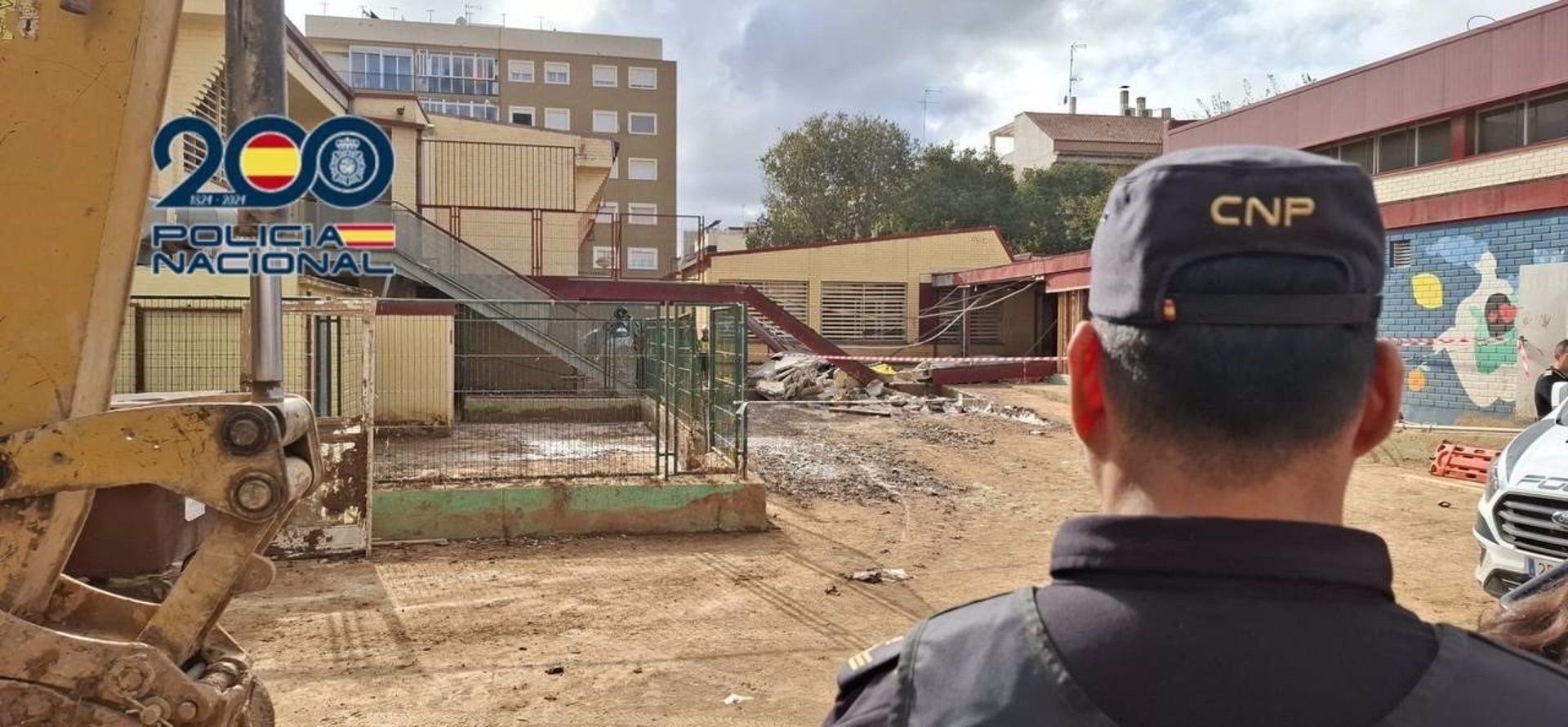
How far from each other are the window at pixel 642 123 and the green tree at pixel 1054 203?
21787mm

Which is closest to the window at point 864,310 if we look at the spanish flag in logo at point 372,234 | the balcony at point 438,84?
the spanish flag in logo at point 372,234

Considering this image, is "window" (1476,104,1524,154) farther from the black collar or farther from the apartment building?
the apartment building

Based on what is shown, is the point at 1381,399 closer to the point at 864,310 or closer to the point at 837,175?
the point at 864,310

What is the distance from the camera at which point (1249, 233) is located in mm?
972

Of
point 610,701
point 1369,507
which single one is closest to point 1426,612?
point 1369,507

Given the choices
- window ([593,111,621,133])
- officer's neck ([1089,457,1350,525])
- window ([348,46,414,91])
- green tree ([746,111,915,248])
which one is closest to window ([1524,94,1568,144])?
officer's neck ([1089,457,1350,525])

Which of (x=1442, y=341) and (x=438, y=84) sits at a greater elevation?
(x=438, y=84)

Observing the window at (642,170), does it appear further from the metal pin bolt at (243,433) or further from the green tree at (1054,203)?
the metal pin bolt at (243,433)

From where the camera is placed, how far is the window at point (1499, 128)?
55.1 ft

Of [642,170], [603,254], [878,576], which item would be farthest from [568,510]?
[642,170]

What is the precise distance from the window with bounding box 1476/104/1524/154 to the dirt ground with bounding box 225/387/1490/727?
30.8 feet

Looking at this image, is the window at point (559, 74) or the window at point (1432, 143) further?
the window at point (559, 74)

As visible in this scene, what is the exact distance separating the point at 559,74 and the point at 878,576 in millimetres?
53348

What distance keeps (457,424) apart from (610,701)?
10106mm
